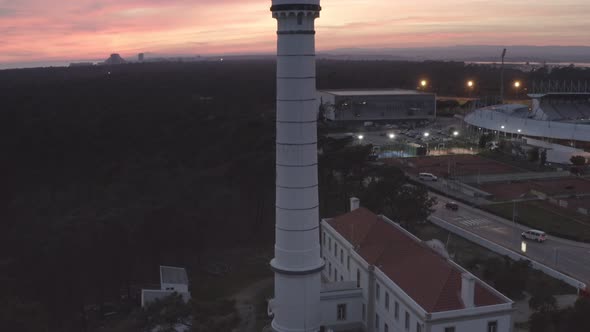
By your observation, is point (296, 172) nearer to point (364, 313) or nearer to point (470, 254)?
point (364, 313)

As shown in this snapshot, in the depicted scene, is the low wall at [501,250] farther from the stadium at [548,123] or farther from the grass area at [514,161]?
the stadium at [548,123]

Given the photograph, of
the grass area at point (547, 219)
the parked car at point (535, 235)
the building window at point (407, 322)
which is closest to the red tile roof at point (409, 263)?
the building window at point (407, 322)

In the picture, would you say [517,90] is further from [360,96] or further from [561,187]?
[561,187]

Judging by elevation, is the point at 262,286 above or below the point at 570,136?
below

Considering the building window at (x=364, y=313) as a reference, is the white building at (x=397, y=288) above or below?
above

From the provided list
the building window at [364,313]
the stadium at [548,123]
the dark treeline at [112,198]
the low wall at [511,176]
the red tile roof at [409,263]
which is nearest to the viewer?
the red tile roof at [409,263]

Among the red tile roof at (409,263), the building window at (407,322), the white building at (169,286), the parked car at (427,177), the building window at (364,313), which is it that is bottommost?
the white building at (169,286)

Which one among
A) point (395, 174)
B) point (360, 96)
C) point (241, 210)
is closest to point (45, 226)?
point (241, 210)
